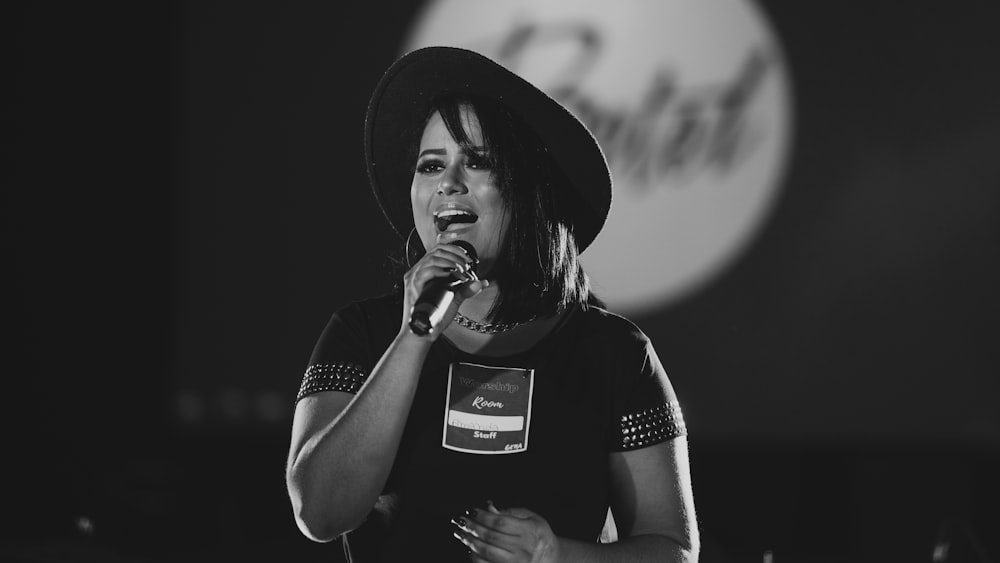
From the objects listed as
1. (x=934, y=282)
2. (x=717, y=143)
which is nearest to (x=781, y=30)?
(x=717, y=143)

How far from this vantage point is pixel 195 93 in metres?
3.85

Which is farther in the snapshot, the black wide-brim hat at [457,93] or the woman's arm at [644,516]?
the black wide-brim hat at [457,93]

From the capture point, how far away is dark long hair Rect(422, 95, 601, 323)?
1371 mm

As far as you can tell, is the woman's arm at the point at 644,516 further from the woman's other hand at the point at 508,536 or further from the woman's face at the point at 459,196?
the woman's face at the point at 459,196

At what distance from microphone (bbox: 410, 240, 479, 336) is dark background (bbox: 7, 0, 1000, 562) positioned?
163 centimetres

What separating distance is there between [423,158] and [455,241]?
139mm

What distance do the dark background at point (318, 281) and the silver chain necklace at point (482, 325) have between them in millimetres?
1453

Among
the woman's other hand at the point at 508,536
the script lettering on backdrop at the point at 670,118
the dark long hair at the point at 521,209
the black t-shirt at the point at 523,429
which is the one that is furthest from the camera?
the script lettering on backdrop at the point at 670,118

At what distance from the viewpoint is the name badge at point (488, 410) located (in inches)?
50.7


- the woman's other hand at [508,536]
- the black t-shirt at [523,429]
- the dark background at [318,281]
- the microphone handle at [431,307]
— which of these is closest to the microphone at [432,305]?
the microphone handle at [431,307]

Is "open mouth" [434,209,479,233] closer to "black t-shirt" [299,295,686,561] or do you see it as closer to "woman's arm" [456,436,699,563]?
"black t-shirt" [299,295,686,561]

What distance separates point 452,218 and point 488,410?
0.84ft

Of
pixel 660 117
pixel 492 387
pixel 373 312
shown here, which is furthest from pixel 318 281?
pixel 492 387

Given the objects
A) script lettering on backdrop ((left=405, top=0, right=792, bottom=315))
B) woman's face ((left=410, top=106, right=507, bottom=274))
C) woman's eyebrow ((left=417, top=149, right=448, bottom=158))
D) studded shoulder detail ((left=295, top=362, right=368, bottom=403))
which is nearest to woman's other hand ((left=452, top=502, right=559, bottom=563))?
studded shoulder detail ((left=295, top=362, right=368, bottom=403))
